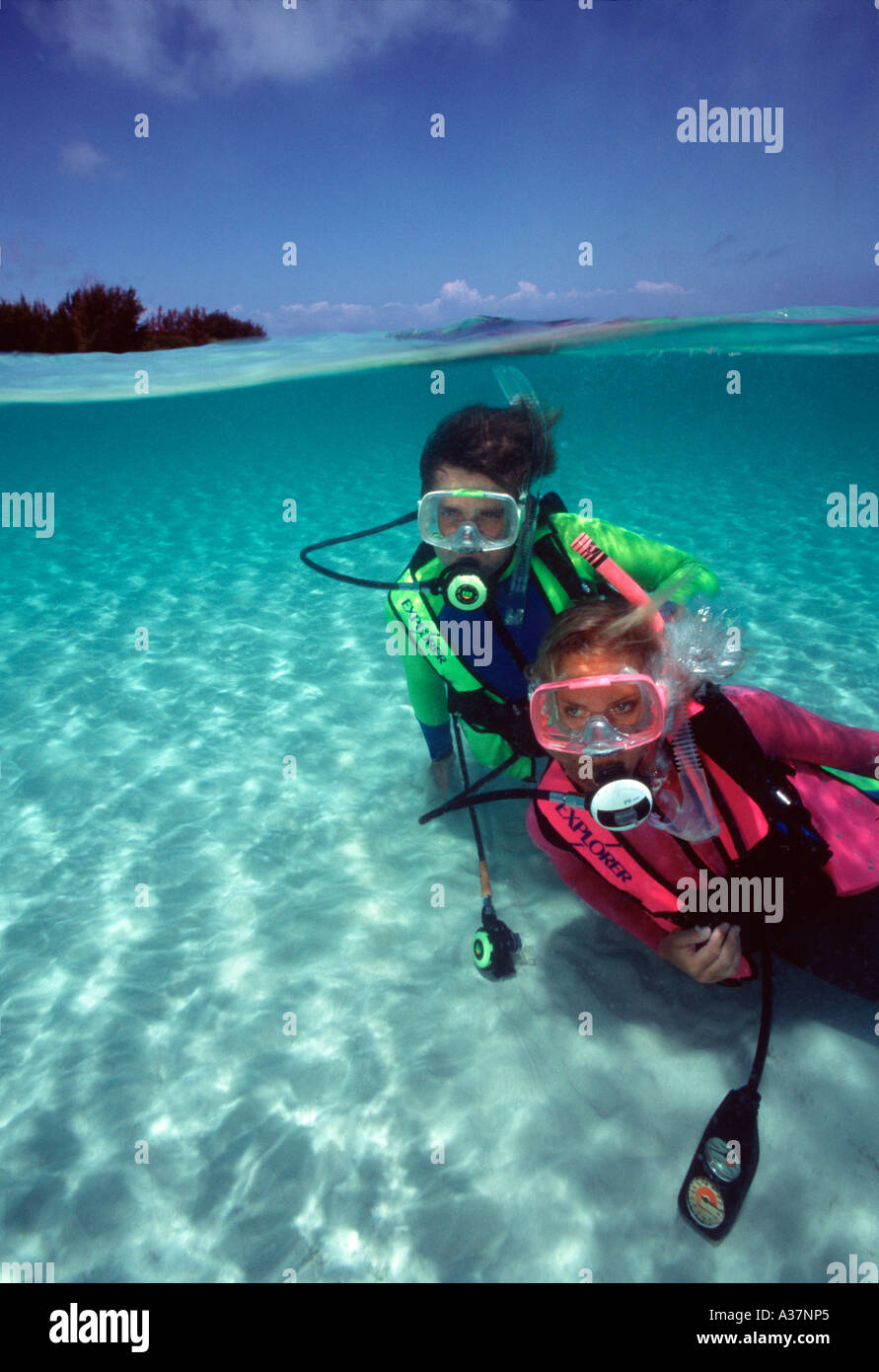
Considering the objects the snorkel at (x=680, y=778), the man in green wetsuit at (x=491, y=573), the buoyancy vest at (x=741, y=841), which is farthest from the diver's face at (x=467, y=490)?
the buoyancy vest at (x=741, y=841)

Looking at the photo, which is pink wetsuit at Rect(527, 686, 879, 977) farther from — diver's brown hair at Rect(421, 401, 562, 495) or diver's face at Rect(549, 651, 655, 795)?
diver's brown hair at Rect(421, 401, 562, 495)

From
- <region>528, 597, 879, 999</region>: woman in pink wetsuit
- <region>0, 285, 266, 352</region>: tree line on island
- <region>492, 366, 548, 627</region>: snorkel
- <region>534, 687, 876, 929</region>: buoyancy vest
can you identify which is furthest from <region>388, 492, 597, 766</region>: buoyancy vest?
<region>0, 285, 266, 352</region>: tree line on island

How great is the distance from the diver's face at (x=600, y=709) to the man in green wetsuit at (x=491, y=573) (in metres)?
0.95

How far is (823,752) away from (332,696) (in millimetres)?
4736

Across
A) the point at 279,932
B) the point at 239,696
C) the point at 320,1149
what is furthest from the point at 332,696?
the point at 320,1149

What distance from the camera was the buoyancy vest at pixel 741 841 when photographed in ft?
8.87

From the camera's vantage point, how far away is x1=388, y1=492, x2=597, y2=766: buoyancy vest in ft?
12.8

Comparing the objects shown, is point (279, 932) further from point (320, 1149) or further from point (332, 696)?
point (332, 696)

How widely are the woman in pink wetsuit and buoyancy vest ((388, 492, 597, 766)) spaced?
0.98 metres

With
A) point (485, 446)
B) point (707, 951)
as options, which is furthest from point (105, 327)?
point (707, 951)

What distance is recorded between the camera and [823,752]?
10.0ft

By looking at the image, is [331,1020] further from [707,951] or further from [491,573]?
[491,573]

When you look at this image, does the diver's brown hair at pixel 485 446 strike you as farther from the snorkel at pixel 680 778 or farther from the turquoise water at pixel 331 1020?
the snorkel at pixel 680 778

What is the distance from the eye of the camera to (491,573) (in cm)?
363
